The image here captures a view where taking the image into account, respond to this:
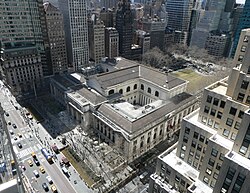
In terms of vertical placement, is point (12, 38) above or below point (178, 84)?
above

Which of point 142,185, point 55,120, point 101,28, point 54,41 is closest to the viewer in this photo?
point 142,185

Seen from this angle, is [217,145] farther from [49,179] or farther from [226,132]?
[49,179]

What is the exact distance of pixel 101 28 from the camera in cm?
17112

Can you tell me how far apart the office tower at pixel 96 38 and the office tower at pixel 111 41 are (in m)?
5.28

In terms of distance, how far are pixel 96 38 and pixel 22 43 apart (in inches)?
2425

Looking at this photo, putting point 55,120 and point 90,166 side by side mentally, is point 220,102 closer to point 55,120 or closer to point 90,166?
point 90,166

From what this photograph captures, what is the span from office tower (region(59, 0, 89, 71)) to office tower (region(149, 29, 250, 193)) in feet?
414

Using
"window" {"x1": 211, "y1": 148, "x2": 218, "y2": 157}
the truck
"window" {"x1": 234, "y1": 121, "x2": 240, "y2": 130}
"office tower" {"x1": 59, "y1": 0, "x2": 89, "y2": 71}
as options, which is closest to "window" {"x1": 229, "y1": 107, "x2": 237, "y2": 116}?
"window" {"x1": 234, "y1": 121, "x2": 240, "y2": 130}

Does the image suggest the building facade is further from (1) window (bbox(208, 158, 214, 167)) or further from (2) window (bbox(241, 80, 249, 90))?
(2) window (bbox(241, 80, 249, 90))

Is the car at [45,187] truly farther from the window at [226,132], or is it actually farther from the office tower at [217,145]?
the window at [226,132]

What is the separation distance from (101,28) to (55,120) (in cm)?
9721

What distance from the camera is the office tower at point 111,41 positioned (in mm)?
178238

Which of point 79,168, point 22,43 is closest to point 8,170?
point 79,168

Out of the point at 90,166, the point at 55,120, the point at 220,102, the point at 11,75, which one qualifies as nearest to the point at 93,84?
the point at 55,120
